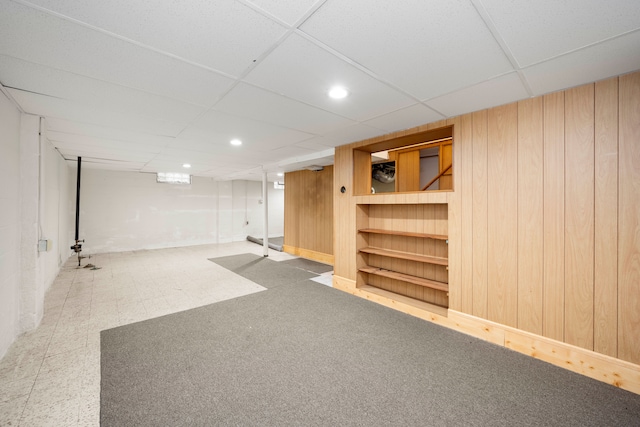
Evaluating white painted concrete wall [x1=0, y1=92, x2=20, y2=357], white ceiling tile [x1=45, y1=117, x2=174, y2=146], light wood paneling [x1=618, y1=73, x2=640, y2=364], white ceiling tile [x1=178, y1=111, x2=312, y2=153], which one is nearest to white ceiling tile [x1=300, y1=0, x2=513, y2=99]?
light wood paneling [x1=618, y1=73, x2=640, y2=364]

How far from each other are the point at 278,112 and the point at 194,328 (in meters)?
2.46

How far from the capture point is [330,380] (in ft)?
6.25

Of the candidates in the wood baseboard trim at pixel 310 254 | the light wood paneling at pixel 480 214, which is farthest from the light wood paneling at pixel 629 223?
the wood baseboard trim at pixel 310 254

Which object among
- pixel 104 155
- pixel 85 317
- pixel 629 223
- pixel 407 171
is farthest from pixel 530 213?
pixel 104 155

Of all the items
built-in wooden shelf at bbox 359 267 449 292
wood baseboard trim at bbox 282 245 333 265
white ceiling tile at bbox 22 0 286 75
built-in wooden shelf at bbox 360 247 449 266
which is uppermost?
white ceiling tile at bbox 22 0 286 75

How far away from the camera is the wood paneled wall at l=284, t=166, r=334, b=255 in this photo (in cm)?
595

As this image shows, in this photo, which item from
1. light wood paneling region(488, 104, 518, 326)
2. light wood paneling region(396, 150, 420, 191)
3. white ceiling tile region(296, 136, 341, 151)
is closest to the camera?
light wood paneling region(488, 104, 518, 326)

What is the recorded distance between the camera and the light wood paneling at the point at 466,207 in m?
2.60

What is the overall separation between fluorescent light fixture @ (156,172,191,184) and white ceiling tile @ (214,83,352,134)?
6.24 metres

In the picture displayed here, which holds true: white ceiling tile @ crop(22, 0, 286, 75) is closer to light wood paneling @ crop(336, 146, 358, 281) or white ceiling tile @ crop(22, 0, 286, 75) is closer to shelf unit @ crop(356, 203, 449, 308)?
light wood paneling @ crop(336, 146, 358, 281)

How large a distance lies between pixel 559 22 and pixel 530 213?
1530 mm

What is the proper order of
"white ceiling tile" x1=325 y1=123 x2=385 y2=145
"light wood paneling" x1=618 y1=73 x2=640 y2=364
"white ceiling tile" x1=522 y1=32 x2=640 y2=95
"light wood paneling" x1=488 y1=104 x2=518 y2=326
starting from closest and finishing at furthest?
"white ceiling tile" x1=522 y1=32 x2=640 y2=95 < "light wood paneling" x1=618 y1=73 x2=640 y2=364 < "light wood paneling" x1=488 y1=104 x2=518 y2=326 < "white ceiling tile" x1=325 y1=123 x2=385 y2=145

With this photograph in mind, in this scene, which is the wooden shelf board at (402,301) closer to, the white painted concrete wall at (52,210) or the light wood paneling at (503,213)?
the light wood paneling at (503,213)

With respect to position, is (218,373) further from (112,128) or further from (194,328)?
(112,128)
